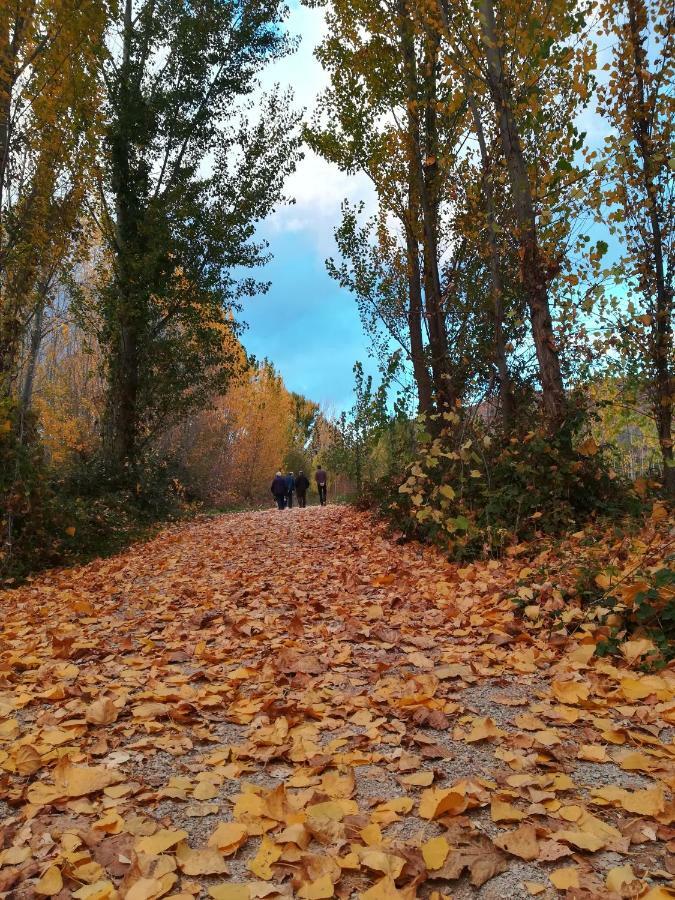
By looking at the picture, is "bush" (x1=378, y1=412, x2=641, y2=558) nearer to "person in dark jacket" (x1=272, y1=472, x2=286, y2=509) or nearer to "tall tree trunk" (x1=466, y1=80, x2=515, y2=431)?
"tall tree trunk" (x1=466, y1=80, x2=515, y2=431)

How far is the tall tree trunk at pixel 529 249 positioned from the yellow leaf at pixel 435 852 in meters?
5.40

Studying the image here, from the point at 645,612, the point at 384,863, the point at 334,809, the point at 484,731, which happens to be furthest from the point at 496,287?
the point at 384,863

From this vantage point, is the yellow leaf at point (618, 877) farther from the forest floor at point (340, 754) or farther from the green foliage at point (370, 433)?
the green foliage at point (370, 433)

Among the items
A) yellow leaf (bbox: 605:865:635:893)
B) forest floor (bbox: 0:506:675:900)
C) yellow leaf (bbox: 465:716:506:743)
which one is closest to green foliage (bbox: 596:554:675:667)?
forest floor (bbox: 0:506:675:900)

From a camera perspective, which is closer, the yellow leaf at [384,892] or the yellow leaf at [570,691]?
the yellow leaf at [384,892]

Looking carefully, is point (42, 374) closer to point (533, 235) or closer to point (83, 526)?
point (83, 526)

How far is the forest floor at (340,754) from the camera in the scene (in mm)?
1680

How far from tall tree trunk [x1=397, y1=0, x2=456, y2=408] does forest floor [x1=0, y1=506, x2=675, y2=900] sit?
20.3 feet

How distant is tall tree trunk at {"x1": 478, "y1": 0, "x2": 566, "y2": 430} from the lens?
6.52 metres

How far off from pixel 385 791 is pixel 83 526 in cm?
805

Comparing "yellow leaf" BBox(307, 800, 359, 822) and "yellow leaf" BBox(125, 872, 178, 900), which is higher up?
"yellow leaf" BBox(307, 800, 359, 822)

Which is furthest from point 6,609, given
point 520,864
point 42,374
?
point 42,374

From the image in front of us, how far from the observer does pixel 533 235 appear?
652 cm

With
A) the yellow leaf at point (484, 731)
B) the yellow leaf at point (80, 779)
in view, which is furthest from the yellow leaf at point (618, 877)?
the yellow leaf at point (80, 779)
